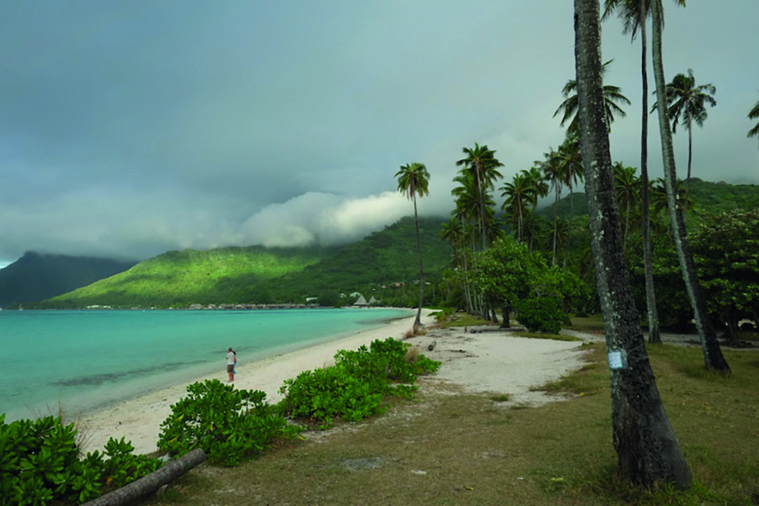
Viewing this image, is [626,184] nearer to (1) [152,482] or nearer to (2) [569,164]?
(2) [569,164]

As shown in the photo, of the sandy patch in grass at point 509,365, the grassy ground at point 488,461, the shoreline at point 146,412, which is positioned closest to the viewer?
the grassy ground at point 488,461

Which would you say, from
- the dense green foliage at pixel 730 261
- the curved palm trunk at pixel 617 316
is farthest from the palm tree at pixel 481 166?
the curved palm trunk at pixel 617 316

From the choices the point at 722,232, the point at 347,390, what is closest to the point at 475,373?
the point at 347,390

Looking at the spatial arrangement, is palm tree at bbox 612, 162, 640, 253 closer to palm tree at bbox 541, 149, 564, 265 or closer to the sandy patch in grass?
palm tree at bbox 541, 149, 564, 265

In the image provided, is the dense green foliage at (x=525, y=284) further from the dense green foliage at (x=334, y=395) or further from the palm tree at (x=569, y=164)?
the dense green foliage at (x=334, y=395)

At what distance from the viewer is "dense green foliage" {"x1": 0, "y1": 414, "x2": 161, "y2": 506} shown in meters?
3.67

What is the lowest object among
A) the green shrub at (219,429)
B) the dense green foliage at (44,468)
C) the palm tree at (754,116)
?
the green shrub at (219,429)

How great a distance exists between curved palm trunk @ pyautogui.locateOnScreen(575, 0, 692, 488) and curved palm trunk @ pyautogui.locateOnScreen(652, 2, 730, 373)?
31.0 ft

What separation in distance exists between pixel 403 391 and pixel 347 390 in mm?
2416

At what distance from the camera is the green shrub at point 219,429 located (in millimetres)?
5793

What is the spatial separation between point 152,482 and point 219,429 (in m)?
1.70

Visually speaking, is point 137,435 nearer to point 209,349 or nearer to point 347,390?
point 347,390

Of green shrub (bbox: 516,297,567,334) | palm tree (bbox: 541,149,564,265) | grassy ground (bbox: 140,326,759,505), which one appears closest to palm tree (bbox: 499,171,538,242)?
palm tree (bbox: 541,149,564,265)

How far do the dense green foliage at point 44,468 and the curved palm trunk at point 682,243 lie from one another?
14615mm
